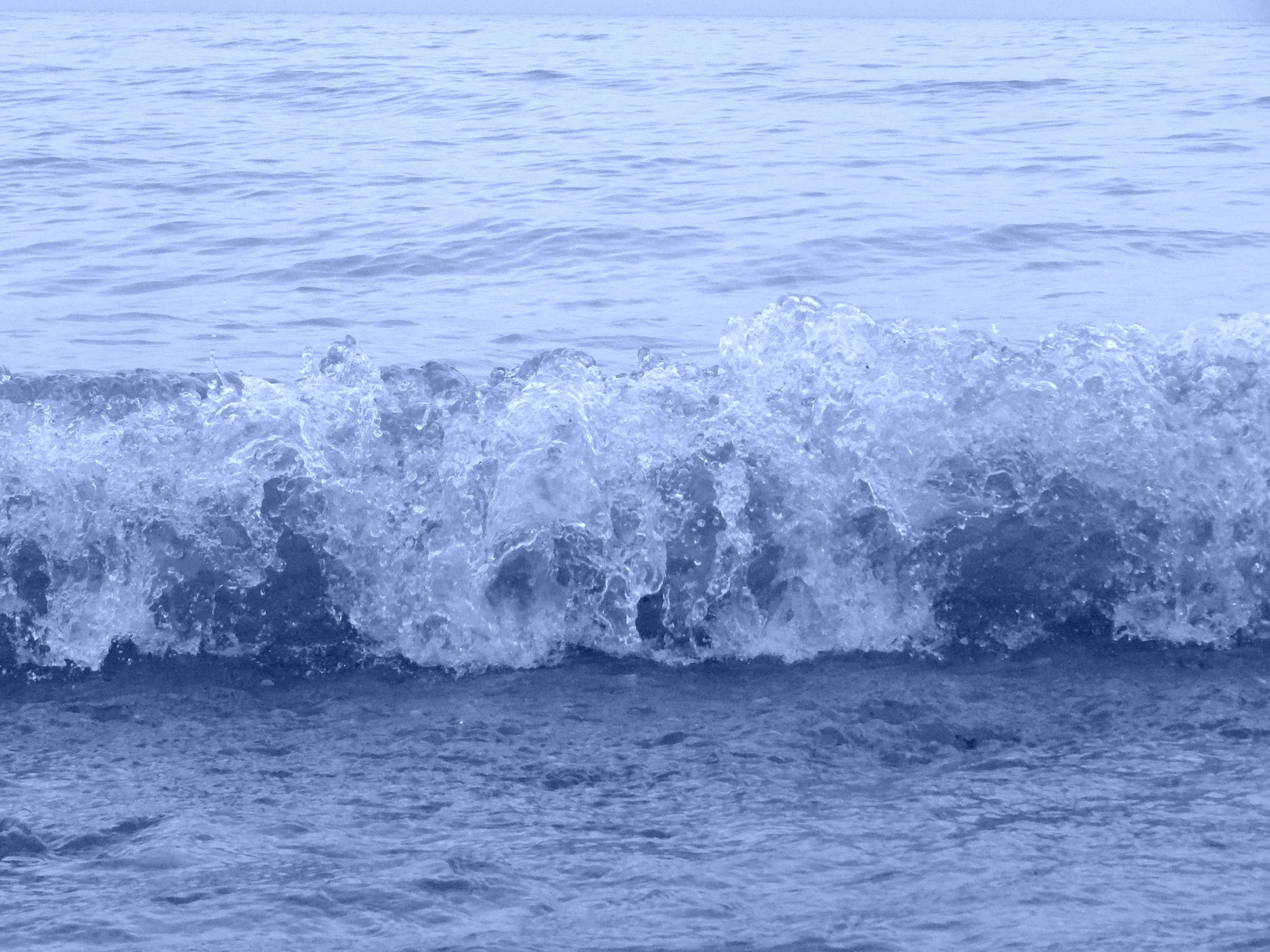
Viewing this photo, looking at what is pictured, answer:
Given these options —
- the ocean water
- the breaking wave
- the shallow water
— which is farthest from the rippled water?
the shallow water

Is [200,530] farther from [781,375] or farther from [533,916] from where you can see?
[533,916]

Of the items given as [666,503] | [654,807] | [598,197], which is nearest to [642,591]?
[666,503]

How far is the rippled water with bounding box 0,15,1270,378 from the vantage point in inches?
294

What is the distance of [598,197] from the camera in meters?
10.0

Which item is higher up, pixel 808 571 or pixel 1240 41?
pixel 1240 41

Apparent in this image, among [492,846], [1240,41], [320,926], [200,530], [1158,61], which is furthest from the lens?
[1240,41]

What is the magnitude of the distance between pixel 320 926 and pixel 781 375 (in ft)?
8.52

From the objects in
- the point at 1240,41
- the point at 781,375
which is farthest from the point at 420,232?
the point at 1240,41

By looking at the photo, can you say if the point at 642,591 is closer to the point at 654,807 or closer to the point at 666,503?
the point at 666,503

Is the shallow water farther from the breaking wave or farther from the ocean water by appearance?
the breaking wave

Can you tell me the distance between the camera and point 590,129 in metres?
12.4

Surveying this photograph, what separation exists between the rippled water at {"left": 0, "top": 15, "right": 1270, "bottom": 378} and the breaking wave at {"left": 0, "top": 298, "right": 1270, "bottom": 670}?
1763mm

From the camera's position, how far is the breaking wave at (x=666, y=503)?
4348 mm

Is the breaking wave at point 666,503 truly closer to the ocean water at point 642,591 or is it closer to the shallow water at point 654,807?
the ocean water at point 642,591
